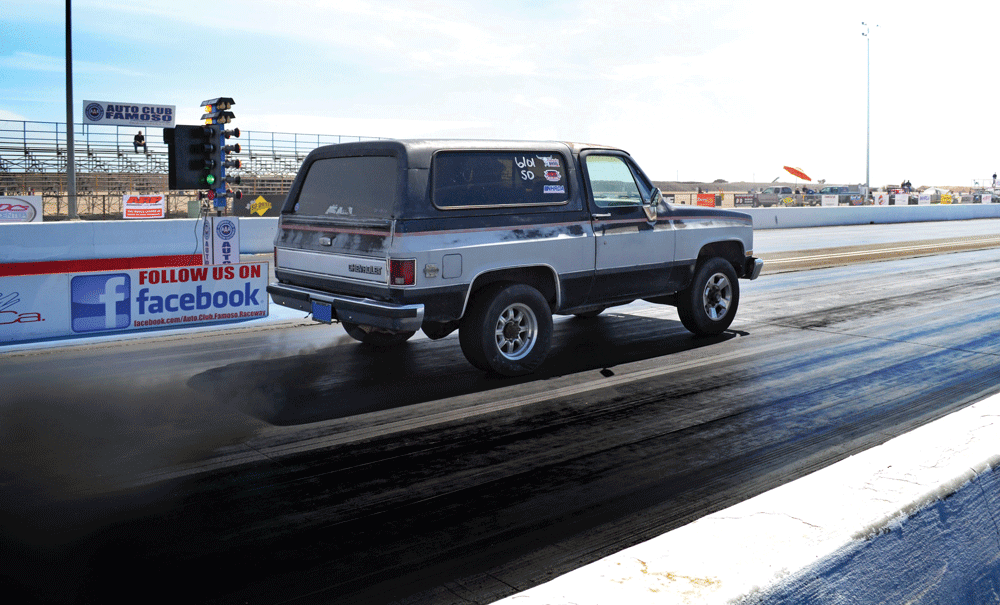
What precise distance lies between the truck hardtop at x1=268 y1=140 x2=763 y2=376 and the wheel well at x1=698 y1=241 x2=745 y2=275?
2.43 feet

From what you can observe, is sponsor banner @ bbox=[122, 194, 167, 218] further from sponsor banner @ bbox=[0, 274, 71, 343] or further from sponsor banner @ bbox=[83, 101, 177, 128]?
sponsor banner @ bbox=[0, 274, 71, 343]

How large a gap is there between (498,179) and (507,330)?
140 cm

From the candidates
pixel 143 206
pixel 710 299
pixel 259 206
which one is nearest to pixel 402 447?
pixel 710 299

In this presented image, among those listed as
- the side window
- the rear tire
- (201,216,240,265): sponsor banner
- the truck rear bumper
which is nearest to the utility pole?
(201,216,240,265): sponsor banner

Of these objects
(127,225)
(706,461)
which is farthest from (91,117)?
(706,461)

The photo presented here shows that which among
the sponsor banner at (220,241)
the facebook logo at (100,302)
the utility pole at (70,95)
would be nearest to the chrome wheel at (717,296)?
the sponsor banner at (220,241)

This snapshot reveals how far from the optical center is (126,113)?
38562mm

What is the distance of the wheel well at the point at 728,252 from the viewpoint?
9969 mm

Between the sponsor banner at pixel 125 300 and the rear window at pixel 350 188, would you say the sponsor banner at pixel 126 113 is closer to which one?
the sponsor banner at pixel 125 300

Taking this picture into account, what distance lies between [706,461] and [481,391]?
239 centimetres

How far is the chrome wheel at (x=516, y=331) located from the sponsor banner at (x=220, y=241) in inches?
185

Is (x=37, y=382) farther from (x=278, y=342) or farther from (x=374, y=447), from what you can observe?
(x=374, y=447)

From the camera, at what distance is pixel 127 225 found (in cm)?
1833

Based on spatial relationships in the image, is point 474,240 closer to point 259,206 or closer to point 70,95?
point 70,95
